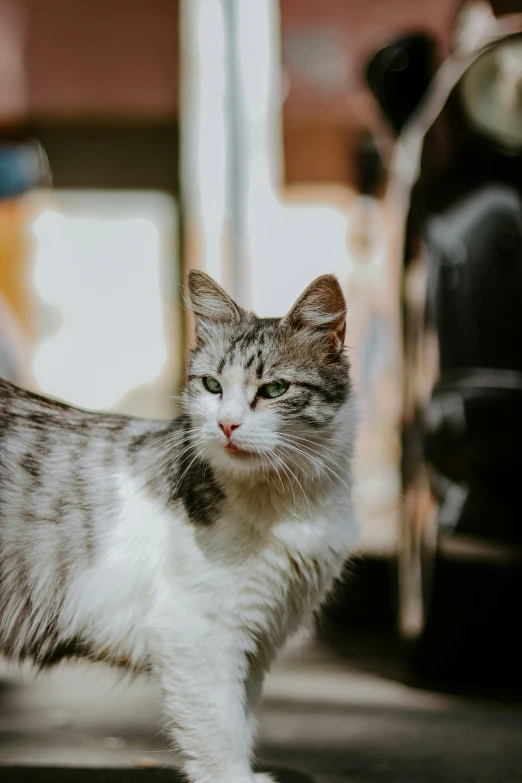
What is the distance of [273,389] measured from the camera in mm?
1875

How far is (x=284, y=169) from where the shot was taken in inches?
189

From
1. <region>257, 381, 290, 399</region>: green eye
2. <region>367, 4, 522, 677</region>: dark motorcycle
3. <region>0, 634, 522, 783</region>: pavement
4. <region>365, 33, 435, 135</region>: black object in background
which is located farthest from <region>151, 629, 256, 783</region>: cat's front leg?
<region>365, 33, 435, 135</region>: black object in background

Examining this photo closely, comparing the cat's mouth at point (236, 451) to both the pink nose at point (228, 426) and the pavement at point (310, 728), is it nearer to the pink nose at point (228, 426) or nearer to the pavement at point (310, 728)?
the pink nose at point (228, 426)

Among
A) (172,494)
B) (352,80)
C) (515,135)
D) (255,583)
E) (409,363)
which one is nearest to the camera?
(255,583)

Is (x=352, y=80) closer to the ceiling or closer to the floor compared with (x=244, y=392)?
closer to the ceiling

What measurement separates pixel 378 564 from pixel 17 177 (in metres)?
2.81

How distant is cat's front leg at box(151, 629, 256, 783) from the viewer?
1.80 meters

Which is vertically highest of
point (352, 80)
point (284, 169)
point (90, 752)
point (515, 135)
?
point (352, 80)

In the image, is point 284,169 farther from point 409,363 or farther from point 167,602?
point 167,602

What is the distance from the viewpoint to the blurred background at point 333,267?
102 inches

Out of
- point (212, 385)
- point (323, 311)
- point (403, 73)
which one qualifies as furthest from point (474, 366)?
point (403, 73)

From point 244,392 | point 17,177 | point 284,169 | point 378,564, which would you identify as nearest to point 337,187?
point 284,169

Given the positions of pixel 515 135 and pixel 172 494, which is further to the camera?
pixel 515 135

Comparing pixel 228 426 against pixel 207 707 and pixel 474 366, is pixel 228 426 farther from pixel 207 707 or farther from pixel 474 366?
pixel 474 366
